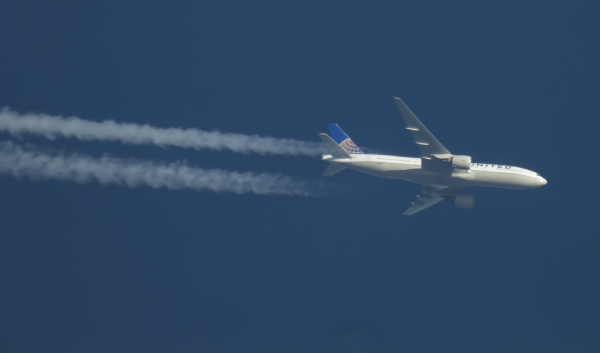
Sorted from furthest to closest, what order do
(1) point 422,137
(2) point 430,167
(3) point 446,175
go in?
1. (3) point 446,175
2. (2) point 430,167
3. (1) point 422,137

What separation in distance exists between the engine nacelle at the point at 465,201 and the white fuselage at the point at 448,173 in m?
2.38

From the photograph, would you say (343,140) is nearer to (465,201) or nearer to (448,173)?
(448,173)

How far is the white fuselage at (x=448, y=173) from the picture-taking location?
47031mm

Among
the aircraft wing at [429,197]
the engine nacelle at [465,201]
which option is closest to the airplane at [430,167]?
the engine nacelle at [465,201]

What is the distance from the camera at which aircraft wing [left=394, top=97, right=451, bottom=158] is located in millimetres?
45562

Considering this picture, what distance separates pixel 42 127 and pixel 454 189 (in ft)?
94.9

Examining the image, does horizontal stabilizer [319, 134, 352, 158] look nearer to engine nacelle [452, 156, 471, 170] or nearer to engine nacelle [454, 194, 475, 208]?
engine nacelle [452, 156, 471, 170]

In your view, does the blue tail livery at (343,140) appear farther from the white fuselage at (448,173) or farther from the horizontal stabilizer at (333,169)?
the horizontal stabilizer at (333,169)

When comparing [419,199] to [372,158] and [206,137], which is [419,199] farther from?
A: [206,137]

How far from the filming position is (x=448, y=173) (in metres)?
47.5

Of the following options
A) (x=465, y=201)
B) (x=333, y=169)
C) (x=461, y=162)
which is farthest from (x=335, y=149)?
(x=465, y=201)

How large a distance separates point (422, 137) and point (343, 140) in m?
5.93

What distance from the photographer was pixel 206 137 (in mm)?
50844

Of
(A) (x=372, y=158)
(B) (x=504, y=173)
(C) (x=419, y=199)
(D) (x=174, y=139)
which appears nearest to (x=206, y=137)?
(D) (x=174, y=139)
